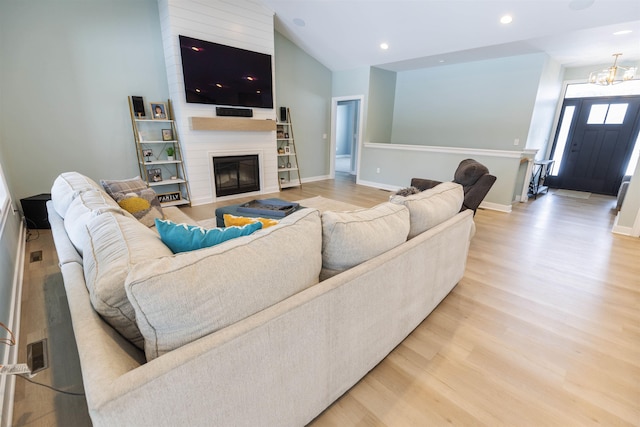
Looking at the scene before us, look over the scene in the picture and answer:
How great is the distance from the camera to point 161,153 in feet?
14.6

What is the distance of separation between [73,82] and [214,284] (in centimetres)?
445

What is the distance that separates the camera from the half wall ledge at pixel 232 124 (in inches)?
167

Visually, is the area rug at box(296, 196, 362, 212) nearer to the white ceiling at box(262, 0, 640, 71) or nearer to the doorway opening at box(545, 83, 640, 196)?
the white ceiling at box(262, 0, 640, 71)

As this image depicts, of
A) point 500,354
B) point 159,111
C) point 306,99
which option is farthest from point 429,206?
point 306,99

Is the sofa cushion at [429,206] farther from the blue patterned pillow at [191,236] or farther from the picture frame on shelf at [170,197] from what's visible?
the picture frame on shelf at [170,197]

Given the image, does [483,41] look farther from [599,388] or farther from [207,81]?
[599,388]

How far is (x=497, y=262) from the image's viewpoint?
275 cm

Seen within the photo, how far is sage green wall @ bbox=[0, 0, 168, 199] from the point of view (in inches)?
131

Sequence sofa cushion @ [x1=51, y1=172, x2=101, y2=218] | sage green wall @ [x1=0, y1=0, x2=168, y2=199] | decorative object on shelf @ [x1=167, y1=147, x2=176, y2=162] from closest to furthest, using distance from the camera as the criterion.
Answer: sofa cushion @ [x1=51, y1=172, x2=101, y2=218] < sage green wall @ [x1=0, y1=0, x2=168, y2=199] < decorative object on shelf @ [x1=167, y1=147, x2=176, y2=162]

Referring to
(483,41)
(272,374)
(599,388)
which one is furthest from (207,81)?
(599,388)

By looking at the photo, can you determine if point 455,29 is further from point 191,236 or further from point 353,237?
point 191,236

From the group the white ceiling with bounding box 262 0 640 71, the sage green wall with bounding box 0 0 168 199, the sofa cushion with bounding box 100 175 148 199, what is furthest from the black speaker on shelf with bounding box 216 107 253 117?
the sofa cushion with bounding box 100 175 148 199

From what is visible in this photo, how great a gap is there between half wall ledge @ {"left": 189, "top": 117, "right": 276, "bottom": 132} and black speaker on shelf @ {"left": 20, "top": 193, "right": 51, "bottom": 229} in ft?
6.58

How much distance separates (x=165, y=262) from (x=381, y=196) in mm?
4827
